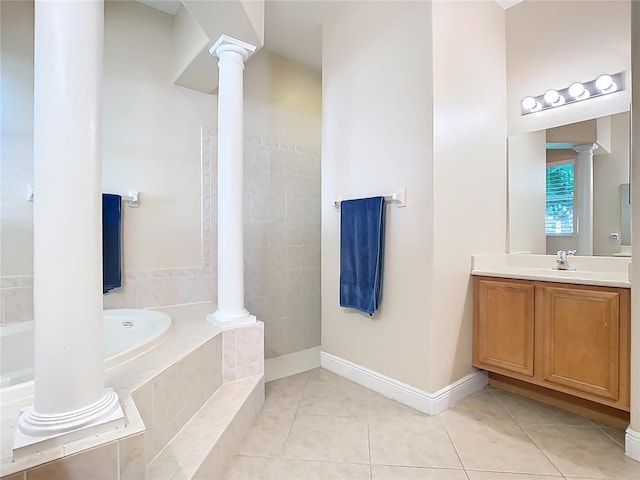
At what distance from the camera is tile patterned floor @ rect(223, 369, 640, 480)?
4.79 feet

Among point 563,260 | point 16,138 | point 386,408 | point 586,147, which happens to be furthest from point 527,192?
point 16,138

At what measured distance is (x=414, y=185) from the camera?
2.02 meters

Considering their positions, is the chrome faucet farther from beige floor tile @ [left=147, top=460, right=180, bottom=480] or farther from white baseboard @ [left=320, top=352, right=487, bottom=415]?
beige floor tile @ [left=147, top=460, right=180, bottom=480]

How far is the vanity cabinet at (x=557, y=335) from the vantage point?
5.39 feet

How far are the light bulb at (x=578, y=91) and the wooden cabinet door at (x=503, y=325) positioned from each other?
1.30 metres

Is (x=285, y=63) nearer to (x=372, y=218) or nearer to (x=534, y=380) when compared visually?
(x=372, y=218)

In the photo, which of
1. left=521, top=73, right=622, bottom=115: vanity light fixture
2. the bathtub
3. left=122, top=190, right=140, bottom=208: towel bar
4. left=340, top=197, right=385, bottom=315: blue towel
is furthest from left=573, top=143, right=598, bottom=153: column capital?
left=122, top=190, right=140, bottom=208: towel bar

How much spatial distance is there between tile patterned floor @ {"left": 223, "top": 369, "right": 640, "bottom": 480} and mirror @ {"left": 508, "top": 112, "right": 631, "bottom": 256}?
106cm

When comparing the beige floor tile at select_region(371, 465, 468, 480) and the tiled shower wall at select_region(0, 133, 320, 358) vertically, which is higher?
the tiled shower wall at select_region(0, 133, 320, 358)

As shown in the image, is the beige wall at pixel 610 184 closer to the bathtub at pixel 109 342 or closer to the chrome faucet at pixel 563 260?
the chrome faucet at pixel 563 260

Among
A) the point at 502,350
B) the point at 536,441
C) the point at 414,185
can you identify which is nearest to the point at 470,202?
the point at 414,185

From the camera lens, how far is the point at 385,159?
2191 millimetres

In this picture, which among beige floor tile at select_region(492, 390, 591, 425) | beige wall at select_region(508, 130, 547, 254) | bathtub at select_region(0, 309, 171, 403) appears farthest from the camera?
beige wall at select_region(508, 130, 547, 254)

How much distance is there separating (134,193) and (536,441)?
9.43 ft
